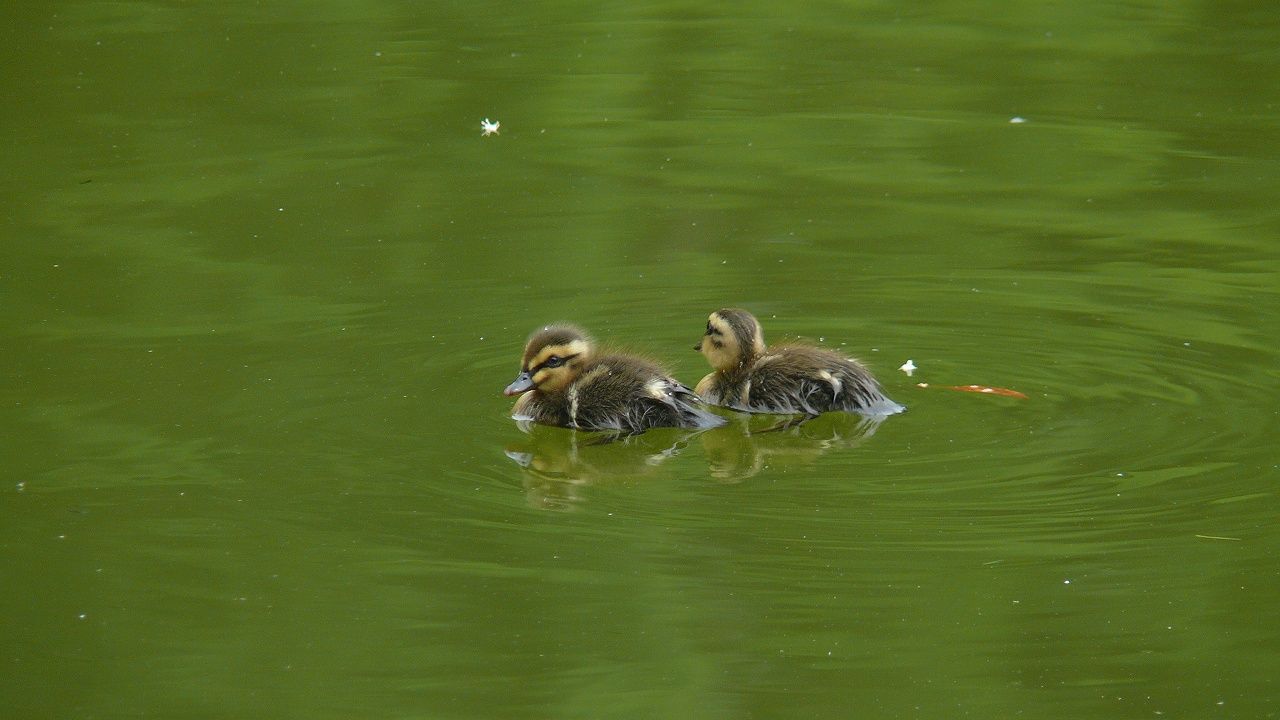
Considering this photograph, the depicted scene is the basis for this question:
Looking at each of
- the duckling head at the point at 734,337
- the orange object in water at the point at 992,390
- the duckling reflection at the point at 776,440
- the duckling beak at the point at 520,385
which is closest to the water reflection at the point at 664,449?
the duckling reflection at the point at 776,440

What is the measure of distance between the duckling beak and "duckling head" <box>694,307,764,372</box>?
78cm

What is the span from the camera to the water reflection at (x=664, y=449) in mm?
5758

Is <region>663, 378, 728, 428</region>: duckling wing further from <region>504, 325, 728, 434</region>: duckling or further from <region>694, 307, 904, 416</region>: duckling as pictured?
<region>694, 307, 904, 416</region>: duckling

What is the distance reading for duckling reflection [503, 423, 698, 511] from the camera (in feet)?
18.5

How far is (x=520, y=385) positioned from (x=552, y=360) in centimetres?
18

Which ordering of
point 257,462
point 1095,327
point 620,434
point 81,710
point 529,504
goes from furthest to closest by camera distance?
point 1095,327 → point 620,434 → point 257,462 → point 529,504 → point 81,710

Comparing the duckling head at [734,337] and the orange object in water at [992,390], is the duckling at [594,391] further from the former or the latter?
the orange object in water at [992,390]

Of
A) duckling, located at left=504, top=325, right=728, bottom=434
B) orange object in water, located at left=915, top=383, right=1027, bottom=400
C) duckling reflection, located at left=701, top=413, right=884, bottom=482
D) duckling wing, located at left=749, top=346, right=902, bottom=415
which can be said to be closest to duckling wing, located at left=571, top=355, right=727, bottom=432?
duckling, located at left=504, top=325, right=728, bottom=434

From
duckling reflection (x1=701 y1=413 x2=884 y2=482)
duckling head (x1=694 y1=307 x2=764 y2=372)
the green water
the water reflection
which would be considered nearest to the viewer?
the green water

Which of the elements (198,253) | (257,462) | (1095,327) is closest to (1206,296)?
(1095,327)

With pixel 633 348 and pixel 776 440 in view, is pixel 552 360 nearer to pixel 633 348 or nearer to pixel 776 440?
pixel 633 348

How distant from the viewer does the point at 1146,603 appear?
471cm

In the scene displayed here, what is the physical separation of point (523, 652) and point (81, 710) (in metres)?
1.12

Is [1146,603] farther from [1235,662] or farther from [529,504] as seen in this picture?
[529,504]
